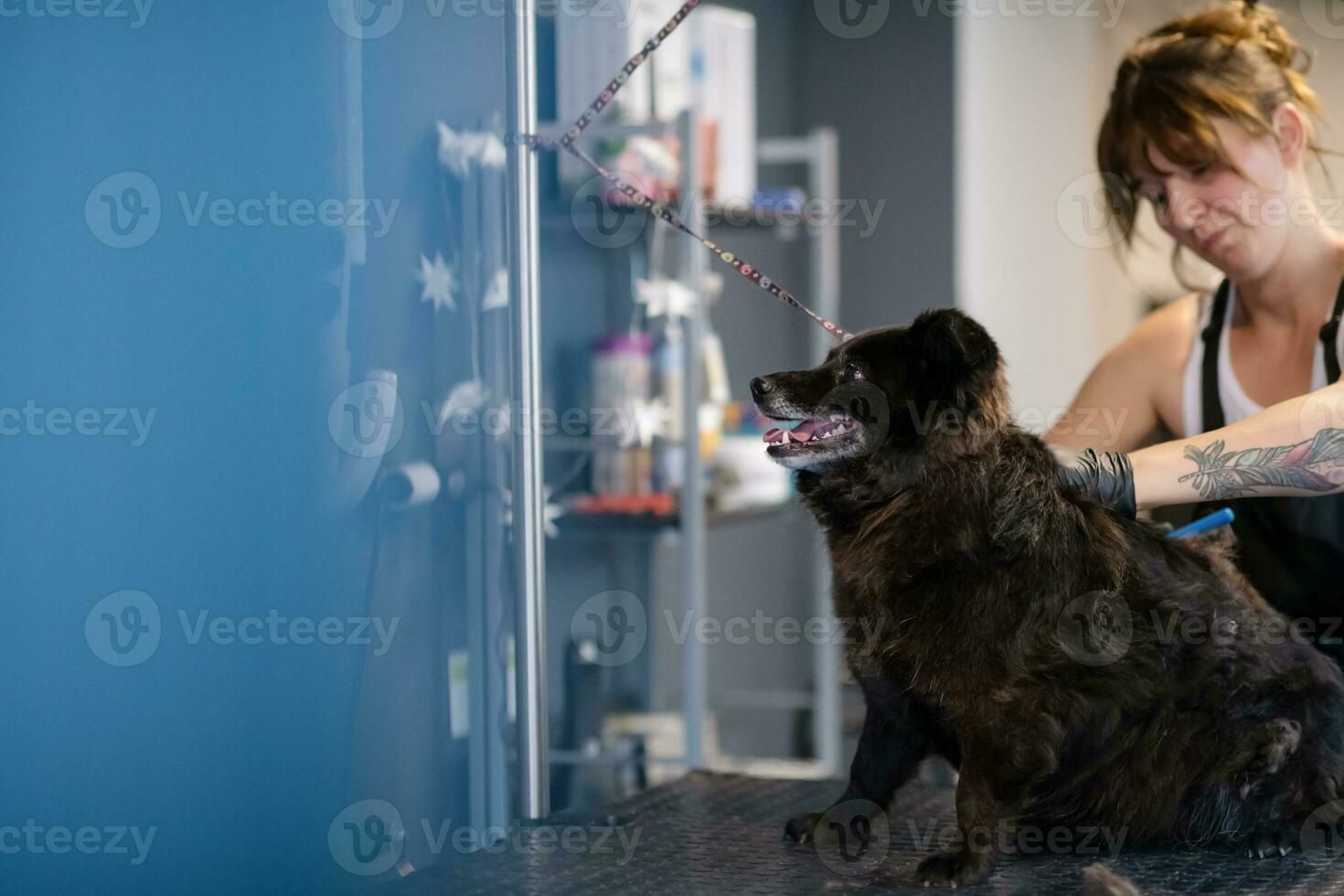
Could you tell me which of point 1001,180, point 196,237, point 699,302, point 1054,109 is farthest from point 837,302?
point 196,237

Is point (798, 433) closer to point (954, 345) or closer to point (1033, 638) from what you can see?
point (954, 345)

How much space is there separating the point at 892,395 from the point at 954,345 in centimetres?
10

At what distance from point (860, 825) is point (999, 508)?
0.45 meters

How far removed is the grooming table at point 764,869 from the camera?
142cm

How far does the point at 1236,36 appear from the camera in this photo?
196cm

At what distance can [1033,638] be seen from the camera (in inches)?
56.6

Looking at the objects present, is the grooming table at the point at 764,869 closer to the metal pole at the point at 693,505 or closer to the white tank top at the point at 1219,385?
the white tank top at the point at 1219,385

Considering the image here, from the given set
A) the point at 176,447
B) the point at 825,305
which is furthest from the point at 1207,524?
the point at 825,305

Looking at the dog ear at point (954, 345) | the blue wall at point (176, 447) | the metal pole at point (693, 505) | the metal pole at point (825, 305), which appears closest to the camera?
the blue wall at point (176, 447)

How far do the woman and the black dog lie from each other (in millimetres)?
374

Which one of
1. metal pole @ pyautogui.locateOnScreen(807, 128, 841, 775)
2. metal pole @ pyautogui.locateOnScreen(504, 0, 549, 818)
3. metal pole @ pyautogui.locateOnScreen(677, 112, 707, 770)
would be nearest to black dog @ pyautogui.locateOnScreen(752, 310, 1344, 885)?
metal pole @ pyautogui.locateOnScreen(504, 0, 549, 818)

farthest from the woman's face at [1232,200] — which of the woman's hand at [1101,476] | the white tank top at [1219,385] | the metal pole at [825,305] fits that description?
the metal pole at [825,305]

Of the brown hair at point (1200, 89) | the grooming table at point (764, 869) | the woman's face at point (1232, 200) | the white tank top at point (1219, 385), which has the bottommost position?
the grooming table at point (764, 869)

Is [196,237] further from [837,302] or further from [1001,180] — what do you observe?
[1001,180]
